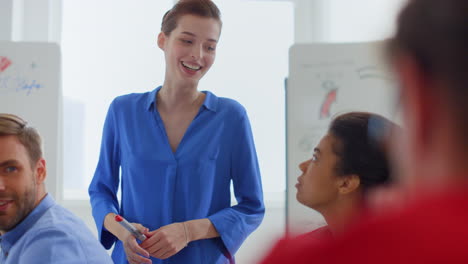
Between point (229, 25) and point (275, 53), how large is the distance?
38cm

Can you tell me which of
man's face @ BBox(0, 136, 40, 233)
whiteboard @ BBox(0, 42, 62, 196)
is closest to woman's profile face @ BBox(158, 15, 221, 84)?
man's face @ BBox(0, 136, 40, 233)

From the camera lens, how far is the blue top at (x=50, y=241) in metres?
1.26

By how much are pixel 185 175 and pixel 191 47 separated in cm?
46

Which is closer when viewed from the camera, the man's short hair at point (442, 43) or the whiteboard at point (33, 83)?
the man's short hair at point (442, 43)

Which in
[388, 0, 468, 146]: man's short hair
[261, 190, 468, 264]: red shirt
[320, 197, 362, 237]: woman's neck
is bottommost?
[320, 197, 362, 237]: woman's neck

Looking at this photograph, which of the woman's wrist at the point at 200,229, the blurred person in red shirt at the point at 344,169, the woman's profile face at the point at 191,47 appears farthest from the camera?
the woman's profile face at the point at 191,47

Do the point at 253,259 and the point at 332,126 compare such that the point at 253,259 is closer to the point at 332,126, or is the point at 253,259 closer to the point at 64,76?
the point at 332,126

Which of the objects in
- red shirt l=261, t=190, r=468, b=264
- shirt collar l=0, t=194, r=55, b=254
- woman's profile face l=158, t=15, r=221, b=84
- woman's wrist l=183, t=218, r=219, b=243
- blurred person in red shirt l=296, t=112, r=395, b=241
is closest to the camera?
red shirt l=261, t=190, r=468, b=264

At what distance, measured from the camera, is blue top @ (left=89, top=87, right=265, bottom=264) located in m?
1.82

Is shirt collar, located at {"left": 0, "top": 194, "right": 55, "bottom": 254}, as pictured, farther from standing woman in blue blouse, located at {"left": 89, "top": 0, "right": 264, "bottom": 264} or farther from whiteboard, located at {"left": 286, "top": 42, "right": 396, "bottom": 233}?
whiteboard, located at {"left": 286, "top": 42, "right": 396, "bottom": 233}

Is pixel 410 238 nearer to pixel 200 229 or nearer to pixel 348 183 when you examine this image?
pixel 348 183

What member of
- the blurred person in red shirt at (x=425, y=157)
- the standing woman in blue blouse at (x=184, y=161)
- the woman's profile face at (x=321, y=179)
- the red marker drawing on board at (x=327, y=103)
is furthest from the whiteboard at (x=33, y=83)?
the blurred person in red shirt at (x=425, y=157)

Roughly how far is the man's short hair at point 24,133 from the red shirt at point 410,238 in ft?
4.54

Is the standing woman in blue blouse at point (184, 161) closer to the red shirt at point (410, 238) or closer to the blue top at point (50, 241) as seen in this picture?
the blue top at point (50, 241)
